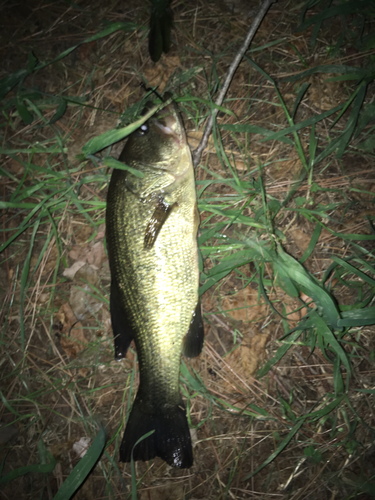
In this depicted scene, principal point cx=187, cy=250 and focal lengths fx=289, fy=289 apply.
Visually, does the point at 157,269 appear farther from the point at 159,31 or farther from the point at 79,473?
the point at 159,31

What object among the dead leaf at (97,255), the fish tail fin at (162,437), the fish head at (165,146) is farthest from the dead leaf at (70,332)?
the fish head at (165,146)

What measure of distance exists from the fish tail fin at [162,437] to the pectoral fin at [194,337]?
400 mm

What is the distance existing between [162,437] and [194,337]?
75 cm

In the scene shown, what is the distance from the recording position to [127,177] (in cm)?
206

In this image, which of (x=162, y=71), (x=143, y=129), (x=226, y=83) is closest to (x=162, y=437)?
(x=143, y=129)

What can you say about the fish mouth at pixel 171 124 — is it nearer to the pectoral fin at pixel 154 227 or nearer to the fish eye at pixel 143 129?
the fish eye at pixel 143 129

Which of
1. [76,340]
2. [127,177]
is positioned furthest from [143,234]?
[76,340]

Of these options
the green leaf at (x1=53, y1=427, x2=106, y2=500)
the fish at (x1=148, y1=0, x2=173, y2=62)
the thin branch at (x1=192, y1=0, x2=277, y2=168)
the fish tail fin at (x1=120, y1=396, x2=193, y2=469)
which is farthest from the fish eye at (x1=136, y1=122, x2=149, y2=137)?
the green leaf at (x1=53, y1=427, x2=106, y2=500)

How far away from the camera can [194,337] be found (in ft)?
7.17

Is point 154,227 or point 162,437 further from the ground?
point 154,227

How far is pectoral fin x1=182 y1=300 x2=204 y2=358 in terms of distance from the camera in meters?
2.17

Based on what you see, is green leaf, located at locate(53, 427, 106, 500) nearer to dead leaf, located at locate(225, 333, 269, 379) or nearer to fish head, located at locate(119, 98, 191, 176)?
dead leaf, located at locate(225, 333, 269, 379)

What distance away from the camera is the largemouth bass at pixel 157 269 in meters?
2.01

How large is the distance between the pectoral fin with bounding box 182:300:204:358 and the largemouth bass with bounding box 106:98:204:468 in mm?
23
